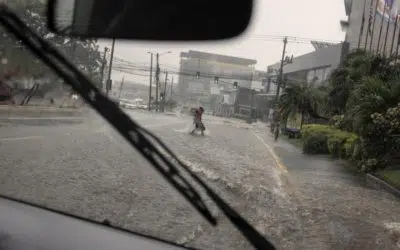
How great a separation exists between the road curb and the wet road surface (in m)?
0.11

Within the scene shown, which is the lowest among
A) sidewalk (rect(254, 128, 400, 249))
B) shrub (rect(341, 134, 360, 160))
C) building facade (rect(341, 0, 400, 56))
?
sidewalk (rect(254, 128, 400, 249))

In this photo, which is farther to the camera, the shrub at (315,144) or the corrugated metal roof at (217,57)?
the shrub at (315,144)

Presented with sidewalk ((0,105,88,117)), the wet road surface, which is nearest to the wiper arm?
the wet road surface

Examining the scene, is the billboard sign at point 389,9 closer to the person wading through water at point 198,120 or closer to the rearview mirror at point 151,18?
the person wading through water at point 198,120

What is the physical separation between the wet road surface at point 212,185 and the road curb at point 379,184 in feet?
0.36

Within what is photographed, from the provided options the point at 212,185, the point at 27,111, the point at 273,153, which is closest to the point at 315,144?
the point at 273,153

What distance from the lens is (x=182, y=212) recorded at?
307 centimetres

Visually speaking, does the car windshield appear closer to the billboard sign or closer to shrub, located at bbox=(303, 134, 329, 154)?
shrub, located at bbox=(303, 134, 329, 154)

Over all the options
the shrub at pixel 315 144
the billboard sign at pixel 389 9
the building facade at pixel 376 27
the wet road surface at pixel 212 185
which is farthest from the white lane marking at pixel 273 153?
the building facade at pixel 376 27

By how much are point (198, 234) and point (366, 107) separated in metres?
6.55

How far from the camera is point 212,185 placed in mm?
3102

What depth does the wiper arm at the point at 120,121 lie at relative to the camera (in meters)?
2.76

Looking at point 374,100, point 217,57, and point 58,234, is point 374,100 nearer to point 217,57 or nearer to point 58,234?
point 217,57

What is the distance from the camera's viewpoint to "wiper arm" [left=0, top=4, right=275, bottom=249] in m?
2.76
